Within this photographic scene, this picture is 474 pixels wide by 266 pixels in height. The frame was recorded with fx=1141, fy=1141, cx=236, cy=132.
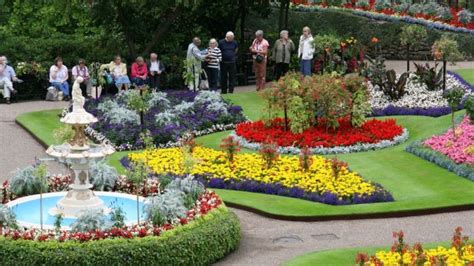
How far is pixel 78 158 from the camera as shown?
17812 mm

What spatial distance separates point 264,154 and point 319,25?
21460 mm

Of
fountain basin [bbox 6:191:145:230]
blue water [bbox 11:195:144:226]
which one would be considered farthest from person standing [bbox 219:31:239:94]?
blue water [bbox 11:195:144:226]

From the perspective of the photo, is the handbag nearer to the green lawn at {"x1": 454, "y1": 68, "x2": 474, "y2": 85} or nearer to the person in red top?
the person in red top

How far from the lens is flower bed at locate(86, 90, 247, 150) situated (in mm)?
26172

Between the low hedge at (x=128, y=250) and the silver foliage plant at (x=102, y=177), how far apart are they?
3271mm

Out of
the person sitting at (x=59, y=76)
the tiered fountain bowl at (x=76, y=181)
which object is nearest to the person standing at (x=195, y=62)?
the person sitting at (x=59, y=76)

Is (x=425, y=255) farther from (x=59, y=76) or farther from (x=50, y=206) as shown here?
(x=59, y=76)

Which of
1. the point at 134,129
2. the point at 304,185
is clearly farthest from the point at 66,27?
the point at 304,185

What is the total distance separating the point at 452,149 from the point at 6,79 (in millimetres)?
13946

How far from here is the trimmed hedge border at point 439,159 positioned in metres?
22.0

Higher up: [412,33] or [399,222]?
[412,33]

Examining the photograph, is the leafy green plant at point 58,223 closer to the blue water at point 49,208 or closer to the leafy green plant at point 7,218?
the leafy green plant at point 7,218

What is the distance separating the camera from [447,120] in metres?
26.9

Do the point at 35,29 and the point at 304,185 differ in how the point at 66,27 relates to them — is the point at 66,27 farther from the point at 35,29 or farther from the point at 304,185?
the point at 304,185
